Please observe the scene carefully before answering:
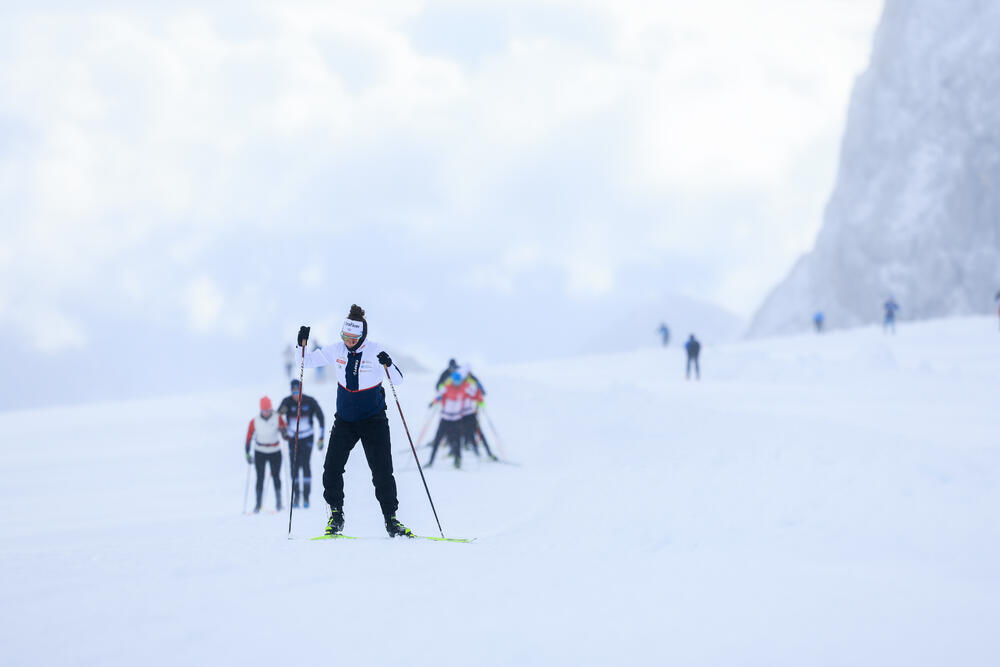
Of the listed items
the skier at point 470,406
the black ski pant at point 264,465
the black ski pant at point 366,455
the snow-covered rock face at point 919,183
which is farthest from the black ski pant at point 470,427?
the snow-covered rock face at point 919,183

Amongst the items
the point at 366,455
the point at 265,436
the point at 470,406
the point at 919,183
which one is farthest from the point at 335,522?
the point at 919,183

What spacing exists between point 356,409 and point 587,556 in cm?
229

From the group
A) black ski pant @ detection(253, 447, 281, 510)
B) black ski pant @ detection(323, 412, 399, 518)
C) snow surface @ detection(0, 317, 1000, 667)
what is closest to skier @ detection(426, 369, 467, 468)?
snow surface @ detection(0, 317, 1000, 667)

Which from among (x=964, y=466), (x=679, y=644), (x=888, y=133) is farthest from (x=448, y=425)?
(x=888, y=133)

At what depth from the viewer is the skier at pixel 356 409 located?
671cm

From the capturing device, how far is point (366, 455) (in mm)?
6766

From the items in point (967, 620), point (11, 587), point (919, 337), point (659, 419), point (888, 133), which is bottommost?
point (967, 620)

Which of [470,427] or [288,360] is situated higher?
[288,360]

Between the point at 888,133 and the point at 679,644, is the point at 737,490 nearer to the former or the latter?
the point at 679,644

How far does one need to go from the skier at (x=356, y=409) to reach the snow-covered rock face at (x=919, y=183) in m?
65.7

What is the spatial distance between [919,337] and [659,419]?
20396 millimetres

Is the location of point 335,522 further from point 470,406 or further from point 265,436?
point 470,406

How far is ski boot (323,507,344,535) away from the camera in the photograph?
6.73 meters

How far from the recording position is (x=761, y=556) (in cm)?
623
